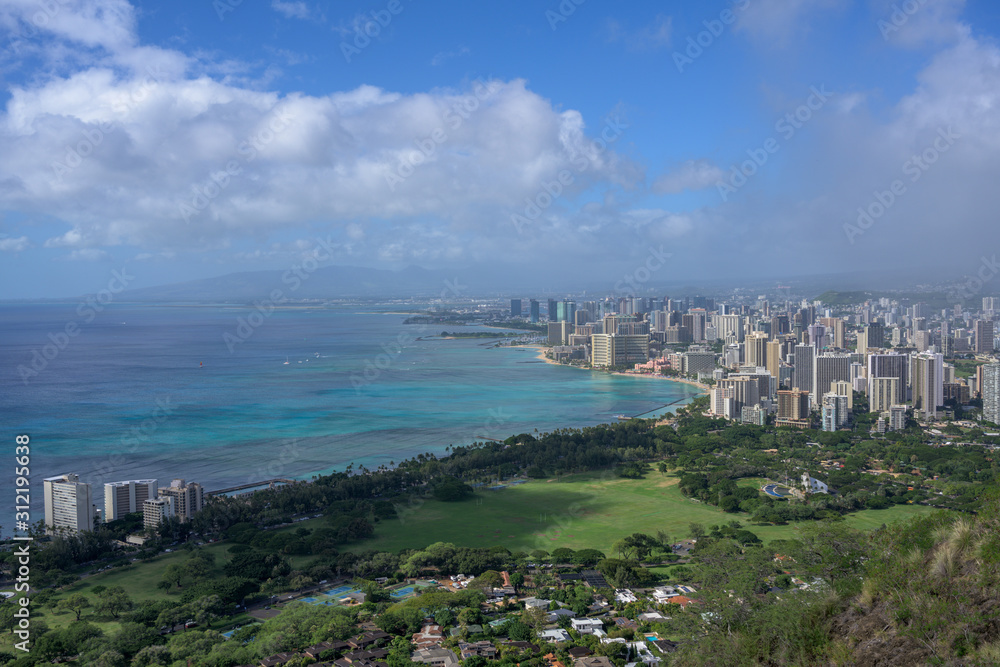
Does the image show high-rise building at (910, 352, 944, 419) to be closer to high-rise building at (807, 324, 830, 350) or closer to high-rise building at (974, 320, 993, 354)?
high-rise building at (807, 324, 830, 350)

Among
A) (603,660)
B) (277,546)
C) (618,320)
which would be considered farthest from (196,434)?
(618,320)

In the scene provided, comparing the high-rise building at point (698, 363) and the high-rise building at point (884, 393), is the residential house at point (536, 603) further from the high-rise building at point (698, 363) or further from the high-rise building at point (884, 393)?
the high-rise building at point (698, 363)

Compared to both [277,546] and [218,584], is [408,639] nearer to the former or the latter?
[218,584]

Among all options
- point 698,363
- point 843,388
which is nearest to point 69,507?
point 843,388

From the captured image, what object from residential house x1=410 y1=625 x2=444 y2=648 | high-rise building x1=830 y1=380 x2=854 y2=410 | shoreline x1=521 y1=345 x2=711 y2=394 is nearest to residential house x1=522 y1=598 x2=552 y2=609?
residential house x1=410 y1=625 x2=444 y2=648

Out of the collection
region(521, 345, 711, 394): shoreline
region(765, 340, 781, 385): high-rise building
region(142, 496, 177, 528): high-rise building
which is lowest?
region(521, 345, 711, 394): shoreline

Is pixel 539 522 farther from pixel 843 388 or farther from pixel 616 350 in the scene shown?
pixel 616 350
